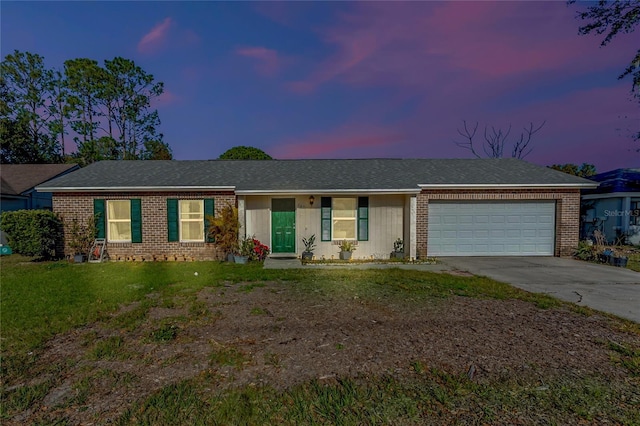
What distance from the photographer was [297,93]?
52.0ft

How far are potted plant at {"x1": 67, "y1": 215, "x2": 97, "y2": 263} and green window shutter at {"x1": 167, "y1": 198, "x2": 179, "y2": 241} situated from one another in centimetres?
270

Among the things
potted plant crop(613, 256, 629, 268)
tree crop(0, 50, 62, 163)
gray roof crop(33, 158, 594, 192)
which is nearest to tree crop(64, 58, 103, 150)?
tree crop(0, 50, 62, 163)

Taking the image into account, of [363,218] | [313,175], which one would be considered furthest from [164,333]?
[313,175]

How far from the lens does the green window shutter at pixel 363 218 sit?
11.7 meters

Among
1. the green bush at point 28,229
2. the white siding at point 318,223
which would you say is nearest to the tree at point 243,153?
the white siding at point 318,223

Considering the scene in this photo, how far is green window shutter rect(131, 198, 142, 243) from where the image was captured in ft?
36.7

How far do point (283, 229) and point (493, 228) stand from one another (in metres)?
8.27

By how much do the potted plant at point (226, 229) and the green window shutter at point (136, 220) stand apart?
2648mm

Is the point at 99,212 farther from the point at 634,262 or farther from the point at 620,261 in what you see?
the point at 634,262

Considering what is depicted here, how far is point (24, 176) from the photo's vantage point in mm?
18828

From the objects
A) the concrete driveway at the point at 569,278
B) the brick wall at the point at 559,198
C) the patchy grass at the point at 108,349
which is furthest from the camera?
the brick wall at the point at 559,198

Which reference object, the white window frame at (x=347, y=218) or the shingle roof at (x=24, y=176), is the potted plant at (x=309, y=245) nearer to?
the white window frame at (x=347, y=218)

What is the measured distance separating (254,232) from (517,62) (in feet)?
40.9

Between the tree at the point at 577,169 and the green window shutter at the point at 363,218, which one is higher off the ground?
the tree at the point at 577,169
